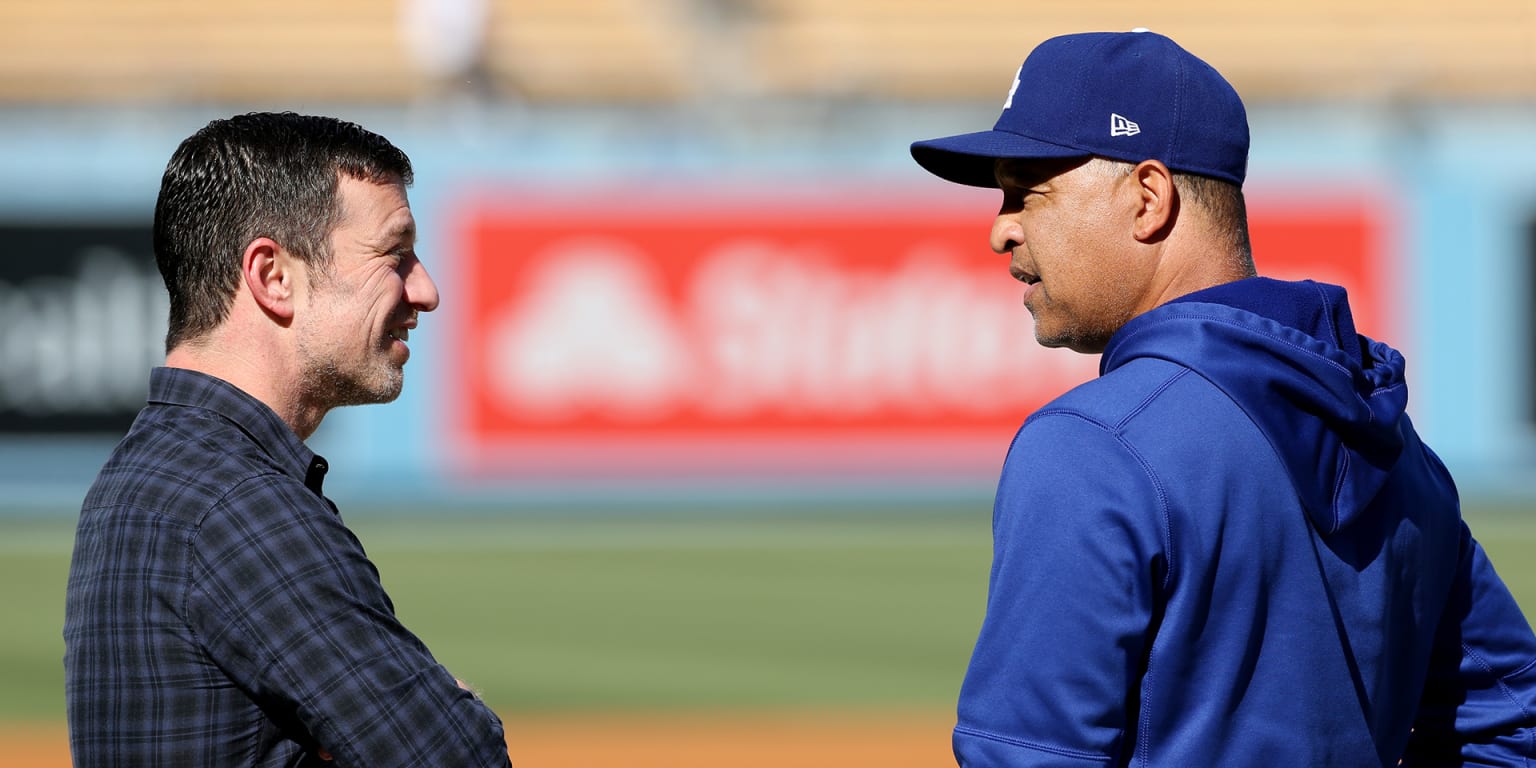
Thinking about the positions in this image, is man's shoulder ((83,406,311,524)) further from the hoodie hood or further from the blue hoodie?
the hoodie hood

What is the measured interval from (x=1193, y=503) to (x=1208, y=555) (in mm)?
54

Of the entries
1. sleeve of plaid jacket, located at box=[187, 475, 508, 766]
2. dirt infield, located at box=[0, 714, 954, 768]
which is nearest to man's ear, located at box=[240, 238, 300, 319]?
sleeve of plaid jacket, located at box=[187, 475, 508, 766]

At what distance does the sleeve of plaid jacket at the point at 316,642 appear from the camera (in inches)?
71.6

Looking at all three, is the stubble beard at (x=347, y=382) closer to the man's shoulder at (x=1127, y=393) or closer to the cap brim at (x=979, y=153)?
the cap brim at (x=979, y=153)

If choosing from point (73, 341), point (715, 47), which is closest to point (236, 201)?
point (73, 341)

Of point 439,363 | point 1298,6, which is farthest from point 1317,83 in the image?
point 439,363

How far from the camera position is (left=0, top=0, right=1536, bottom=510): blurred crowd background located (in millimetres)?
14500

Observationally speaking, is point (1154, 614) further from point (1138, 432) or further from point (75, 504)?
point (75, 504)

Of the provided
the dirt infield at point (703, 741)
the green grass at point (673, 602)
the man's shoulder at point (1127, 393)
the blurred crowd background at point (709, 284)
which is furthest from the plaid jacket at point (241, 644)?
the blurred crowd background at point (709, 284)

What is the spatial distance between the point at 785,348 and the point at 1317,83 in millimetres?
5877

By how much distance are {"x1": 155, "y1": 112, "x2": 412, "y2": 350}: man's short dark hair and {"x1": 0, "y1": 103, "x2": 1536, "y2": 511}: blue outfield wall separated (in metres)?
12.6

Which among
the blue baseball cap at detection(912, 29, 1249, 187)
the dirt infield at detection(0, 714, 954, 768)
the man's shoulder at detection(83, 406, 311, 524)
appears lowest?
the dirt infield at detection(0, 714, 954, 768)

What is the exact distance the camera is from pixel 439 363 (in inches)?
577

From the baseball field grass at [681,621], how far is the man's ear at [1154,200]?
16.9 ft
